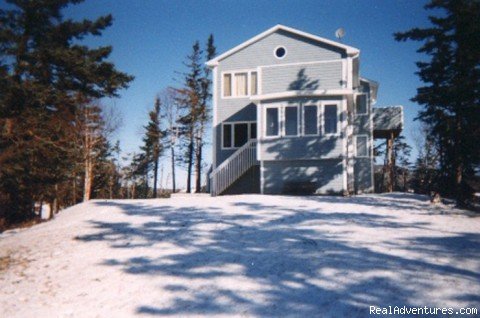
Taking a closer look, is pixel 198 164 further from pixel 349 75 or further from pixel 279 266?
pixel 279 266

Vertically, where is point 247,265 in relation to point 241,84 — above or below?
below

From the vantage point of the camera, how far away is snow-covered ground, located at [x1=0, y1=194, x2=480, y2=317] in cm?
444

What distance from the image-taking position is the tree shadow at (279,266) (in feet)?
14.3

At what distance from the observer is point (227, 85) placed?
19234mm

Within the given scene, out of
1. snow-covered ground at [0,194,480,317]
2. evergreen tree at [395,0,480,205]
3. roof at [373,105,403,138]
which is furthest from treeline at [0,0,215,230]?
roof at [373,105,403,138]

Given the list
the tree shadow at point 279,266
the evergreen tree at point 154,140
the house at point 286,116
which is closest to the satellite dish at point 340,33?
the house at point 286,116

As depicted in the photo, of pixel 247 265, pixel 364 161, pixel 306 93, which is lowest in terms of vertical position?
pixel 247 265

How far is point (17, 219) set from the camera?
14688mm

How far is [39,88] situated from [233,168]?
31.0 feet

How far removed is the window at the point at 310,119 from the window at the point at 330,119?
0.60m

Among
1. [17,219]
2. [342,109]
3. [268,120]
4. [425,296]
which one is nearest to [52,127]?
[17,219]

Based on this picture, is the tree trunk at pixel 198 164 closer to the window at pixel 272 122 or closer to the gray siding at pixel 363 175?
the gray siding at pixel 363 175

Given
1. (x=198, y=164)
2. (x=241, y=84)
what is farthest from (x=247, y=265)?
(x=198, y=164)

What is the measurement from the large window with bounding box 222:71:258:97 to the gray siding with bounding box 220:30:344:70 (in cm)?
49
